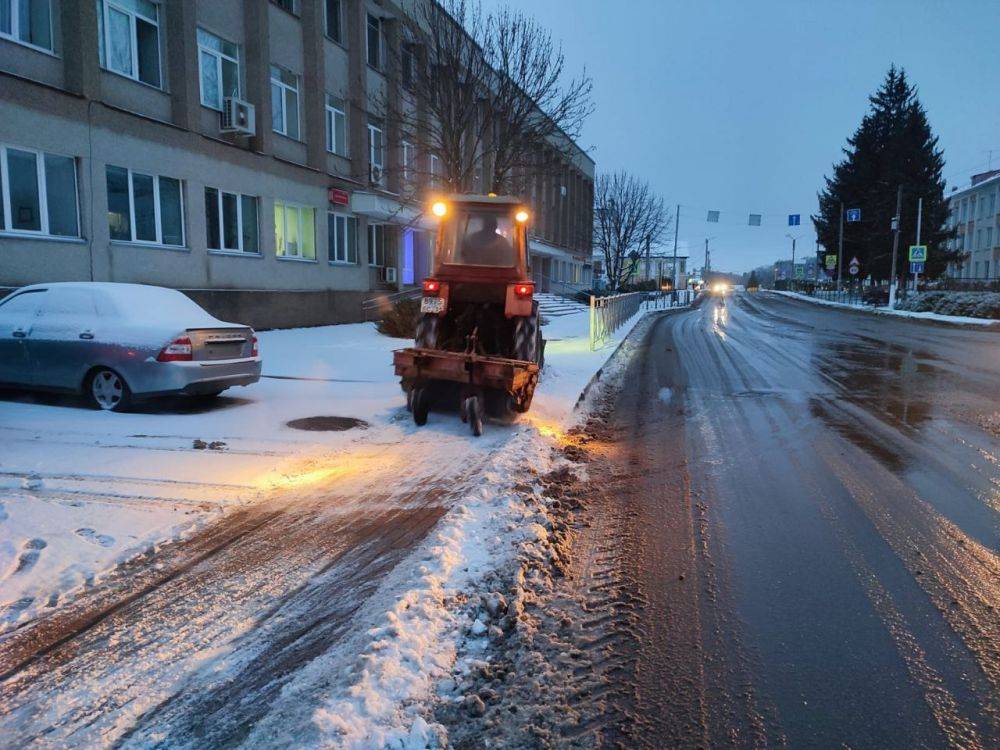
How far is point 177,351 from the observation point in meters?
8.40

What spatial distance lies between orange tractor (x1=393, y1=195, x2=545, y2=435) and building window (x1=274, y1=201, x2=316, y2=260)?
13.4m

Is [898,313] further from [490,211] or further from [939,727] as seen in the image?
[939,727]

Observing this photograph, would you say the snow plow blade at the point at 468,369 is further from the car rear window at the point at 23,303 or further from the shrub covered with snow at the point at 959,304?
the shrub covered with snow at the point at 959,304

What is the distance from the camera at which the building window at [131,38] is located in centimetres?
1527

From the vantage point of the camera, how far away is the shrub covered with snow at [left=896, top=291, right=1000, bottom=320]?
1303 inches

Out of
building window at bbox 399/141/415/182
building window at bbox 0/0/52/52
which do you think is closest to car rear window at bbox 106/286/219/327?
building window at bbox 0/0/52/52

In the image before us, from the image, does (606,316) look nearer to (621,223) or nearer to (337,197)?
(337,197)

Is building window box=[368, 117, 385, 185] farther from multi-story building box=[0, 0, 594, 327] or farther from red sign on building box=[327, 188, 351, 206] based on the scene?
red sign on building box=[327, 188, 351, 206]

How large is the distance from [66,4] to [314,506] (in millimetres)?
14292

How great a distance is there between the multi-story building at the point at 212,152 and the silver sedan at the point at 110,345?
5421mm

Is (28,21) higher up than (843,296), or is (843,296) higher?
(28,21)

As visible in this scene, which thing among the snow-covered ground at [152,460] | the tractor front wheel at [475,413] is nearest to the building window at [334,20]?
the snow-covered ground at [152,460]

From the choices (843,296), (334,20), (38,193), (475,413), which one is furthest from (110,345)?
(843,296)

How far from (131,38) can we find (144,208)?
13.1 feet
